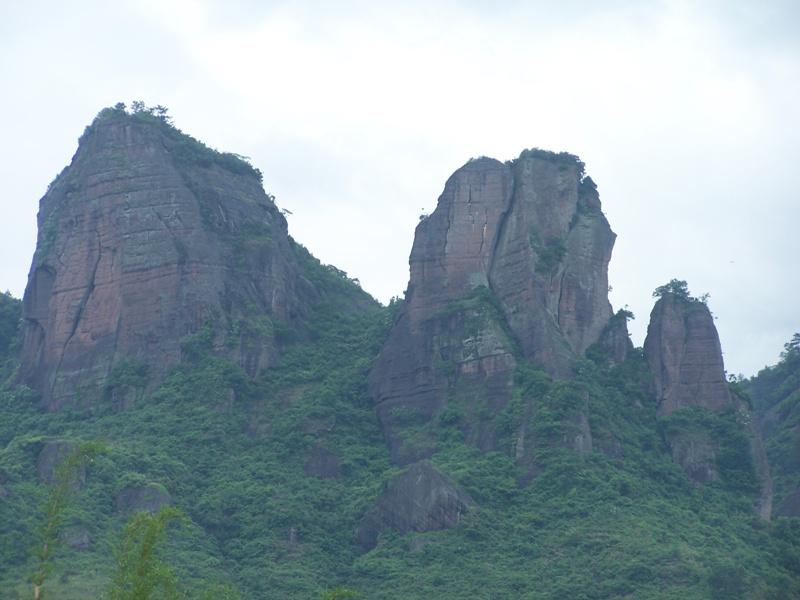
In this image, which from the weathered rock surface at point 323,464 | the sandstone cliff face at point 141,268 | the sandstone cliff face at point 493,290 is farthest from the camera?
the sandstone cliff face at point 141,268

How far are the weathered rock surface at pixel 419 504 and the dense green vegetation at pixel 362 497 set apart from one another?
1.82 feet

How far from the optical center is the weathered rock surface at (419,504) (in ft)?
207

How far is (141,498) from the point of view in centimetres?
6425

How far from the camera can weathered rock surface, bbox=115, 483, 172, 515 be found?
64.1m

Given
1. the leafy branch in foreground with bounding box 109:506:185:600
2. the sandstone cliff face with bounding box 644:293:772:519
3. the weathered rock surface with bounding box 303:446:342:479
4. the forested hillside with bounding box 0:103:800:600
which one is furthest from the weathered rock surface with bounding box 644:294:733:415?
the leafy branch in foreground with bounding box 109:506:185:600

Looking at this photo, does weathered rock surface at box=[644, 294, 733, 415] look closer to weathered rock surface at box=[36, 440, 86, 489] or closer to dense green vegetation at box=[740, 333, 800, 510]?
dense green vegetation at box=[740, 333, 800, 510]

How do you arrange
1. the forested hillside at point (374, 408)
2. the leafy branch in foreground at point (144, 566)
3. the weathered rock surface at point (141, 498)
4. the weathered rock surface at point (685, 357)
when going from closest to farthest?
1. the leafy branch in foreground at point (144, 566)
2. the forested hillside at point (374, 408)
3. the weathered rock surface at point (141, 498)
4. the weathered rock surface at point (685, 357)

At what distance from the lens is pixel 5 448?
7088cm

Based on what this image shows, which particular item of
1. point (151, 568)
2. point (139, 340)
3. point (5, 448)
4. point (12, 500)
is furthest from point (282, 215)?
point (151, 568)

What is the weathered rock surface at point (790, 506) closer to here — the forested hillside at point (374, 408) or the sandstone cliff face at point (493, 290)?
the forested hillside at point (374, 408)

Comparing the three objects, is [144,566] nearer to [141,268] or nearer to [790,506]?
[141,268]

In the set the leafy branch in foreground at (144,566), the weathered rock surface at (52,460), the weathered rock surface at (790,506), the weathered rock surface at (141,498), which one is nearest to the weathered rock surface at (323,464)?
the weathered rock surface at (141,498)

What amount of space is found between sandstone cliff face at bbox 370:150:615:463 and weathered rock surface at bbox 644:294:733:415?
2730 millimetres

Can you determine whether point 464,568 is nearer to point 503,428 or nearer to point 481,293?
point 503,428
